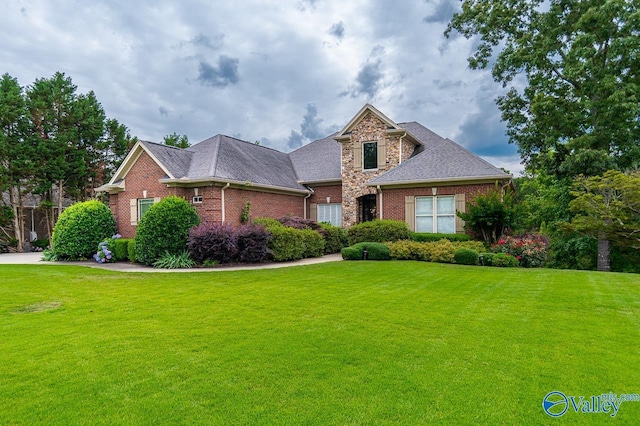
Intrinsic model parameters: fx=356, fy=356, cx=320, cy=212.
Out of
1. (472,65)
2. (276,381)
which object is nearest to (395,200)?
(472,65)

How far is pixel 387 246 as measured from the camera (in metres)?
14.7

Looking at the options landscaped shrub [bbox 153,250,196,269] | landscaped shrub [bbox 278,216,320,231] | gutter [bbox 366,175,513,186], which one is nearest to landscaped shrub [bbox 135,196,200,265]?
landscaped shrub [bbox 153,250,196,269]

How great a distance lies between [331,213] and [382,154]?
453 cm

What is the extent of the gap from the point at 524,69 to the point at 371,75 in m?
8.68

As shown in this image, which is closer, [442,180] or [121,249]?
[121,249]

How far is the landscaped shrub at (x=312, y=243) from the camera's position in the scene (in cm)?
1530

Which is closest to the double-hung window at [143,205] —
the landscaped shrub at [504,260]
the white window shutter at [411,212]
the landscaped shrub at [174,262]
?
the landscaped shrub at [174,262]

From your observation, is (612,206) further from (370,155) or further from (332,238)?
(332,238)

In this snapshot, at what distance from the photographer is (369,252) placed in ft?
47.0

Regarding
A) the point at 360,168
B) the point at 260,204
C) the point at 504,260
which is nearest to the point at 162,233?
the point at 260,204

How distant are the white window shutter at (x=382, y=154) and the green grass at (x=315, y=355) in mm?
11578

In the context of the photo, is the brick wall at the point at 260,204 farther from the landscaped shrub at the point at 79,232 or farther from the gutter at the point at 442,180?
the landscaped shrub at the point at 79,232

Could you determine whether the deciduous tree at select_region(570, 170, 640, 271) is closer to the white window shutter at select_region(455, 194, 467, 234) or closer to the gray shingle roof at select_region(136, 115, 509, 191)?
the gray shingle roof at select_region(136, 115, 509, 191)

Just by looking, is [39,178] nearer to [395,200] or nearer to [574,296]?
[395,200]
